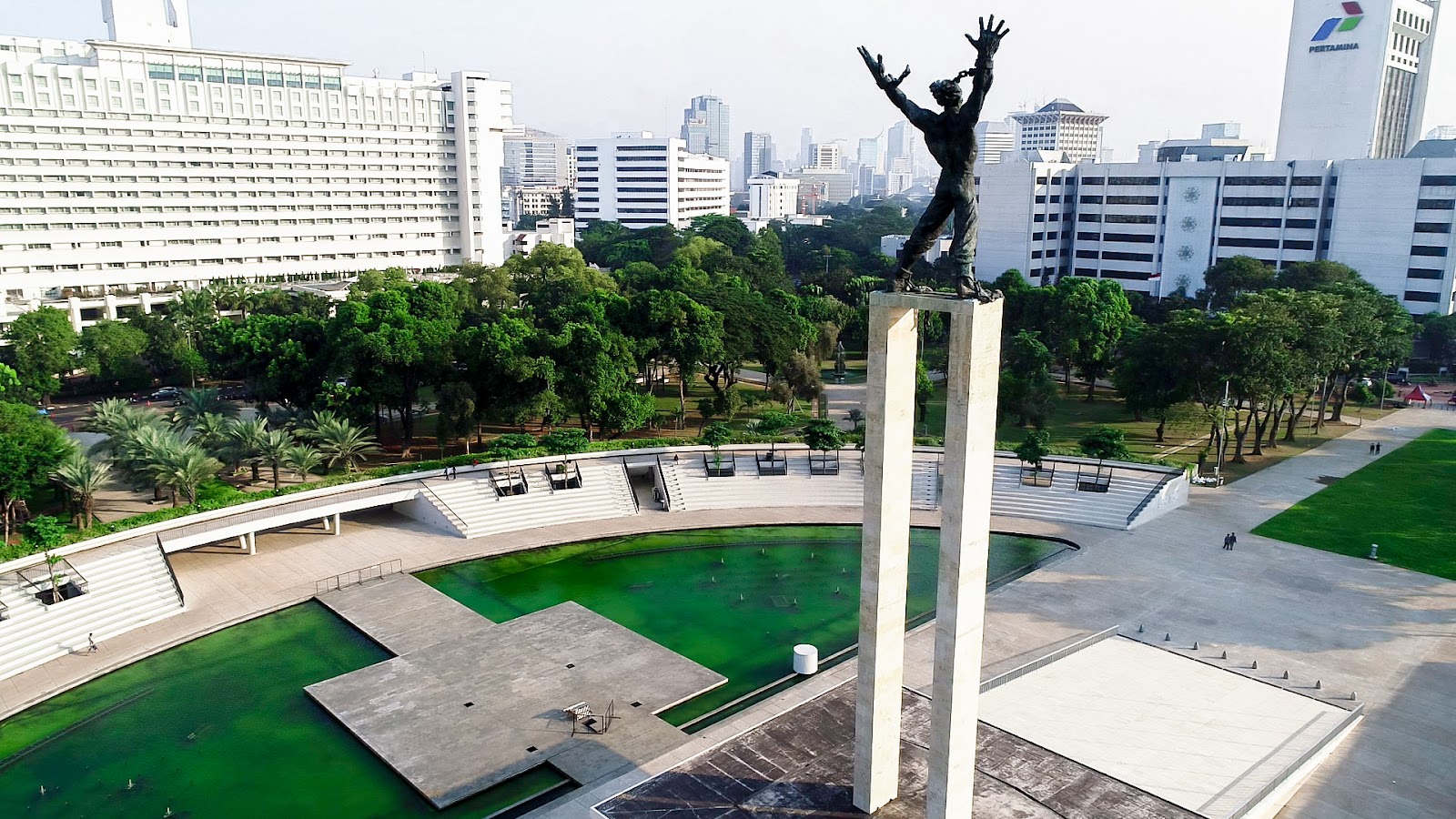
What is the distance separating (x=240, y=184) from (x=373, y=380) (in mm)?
62735

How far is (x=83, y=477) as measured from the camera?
37438 millimetres

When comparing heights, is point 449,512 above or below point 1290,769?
above

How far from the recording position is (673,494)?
4384 cm

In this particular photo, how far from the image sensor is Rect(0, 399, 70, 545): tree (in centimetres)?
3547

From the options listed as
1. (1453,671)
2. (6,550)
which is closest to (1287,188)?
(1453,671)

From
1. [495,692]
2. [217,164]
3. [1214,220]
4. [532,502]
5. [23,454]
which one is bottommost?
[495,692]

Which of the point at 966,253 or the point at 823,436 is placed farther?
the point at 823,436

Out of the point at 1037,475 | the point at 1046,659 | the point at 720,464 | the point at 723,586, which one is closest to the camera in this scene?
the point at 1046,659

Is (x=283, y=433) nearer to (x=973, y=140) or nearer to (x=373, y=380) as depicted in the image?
(x=373, y=380)

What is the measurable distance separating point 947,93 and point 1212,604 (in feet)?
76.0

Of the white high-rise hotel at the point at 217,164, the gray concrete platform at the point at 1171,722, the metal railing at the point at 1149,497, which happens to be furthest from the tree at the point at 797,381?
the white high-rise hotel at the point at 217,164

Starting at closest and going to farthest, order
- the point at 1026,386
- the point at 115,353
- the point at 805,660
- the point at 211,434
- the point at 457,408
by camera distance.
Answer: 1. the point at 805,660
2. the point at 211,434
3. the point at 457,408
4. the point at 1026,386
5. the point at 115,353

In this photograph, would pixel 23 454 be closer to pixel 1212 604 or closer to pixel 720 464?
pixel 720 464

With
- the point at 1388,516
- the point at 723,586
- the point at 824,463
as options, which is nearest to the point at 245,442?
the point at 723,586
